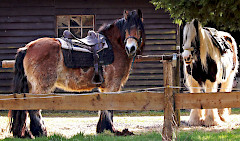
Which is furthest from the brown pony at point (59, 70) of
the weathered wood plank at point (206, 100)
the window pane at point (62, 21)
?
the window pane at point (62, 21)

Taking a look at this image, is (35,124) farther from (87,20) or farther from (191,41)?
(87,20)

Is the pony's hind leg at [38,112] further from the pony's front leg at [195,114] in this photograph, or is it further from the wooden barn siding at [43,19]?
the wooden barn siding at [43,19]

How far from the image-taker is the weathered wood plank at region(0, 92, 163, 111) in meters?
4.70

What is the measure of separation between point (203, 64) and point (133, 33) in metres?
2.03

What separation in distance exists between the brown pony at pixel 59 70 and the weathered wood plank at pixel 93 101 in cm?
107

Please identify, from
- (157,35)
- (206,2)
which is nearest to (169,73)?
(206,2)

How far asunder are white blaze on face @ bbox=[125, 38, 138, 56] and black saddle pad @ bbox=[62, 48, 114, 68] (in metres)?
0.48

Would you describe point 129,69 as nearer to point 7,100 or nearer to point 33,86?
point 33,86

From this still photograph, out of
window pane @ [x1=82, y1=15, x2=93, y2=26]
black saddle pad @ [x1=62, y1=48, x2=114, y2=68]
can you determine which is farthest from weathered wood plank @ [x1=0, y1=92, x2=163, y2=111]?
window pane @ [x1=82, y1=15, x2=93, y2=26]

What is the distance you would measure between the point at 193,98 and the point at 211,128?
3326mm

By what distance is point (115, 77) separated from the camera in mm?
6738

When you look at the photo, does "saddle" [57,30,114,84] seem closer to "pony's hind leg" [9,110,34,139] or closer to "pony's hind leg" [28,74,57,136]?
"pony's hind leg" [28,74,57,136]

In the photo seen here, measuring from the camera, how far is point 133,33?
21.6ft

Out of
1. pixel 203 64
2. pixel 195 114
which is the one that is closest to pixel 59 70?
pixel 203 64
